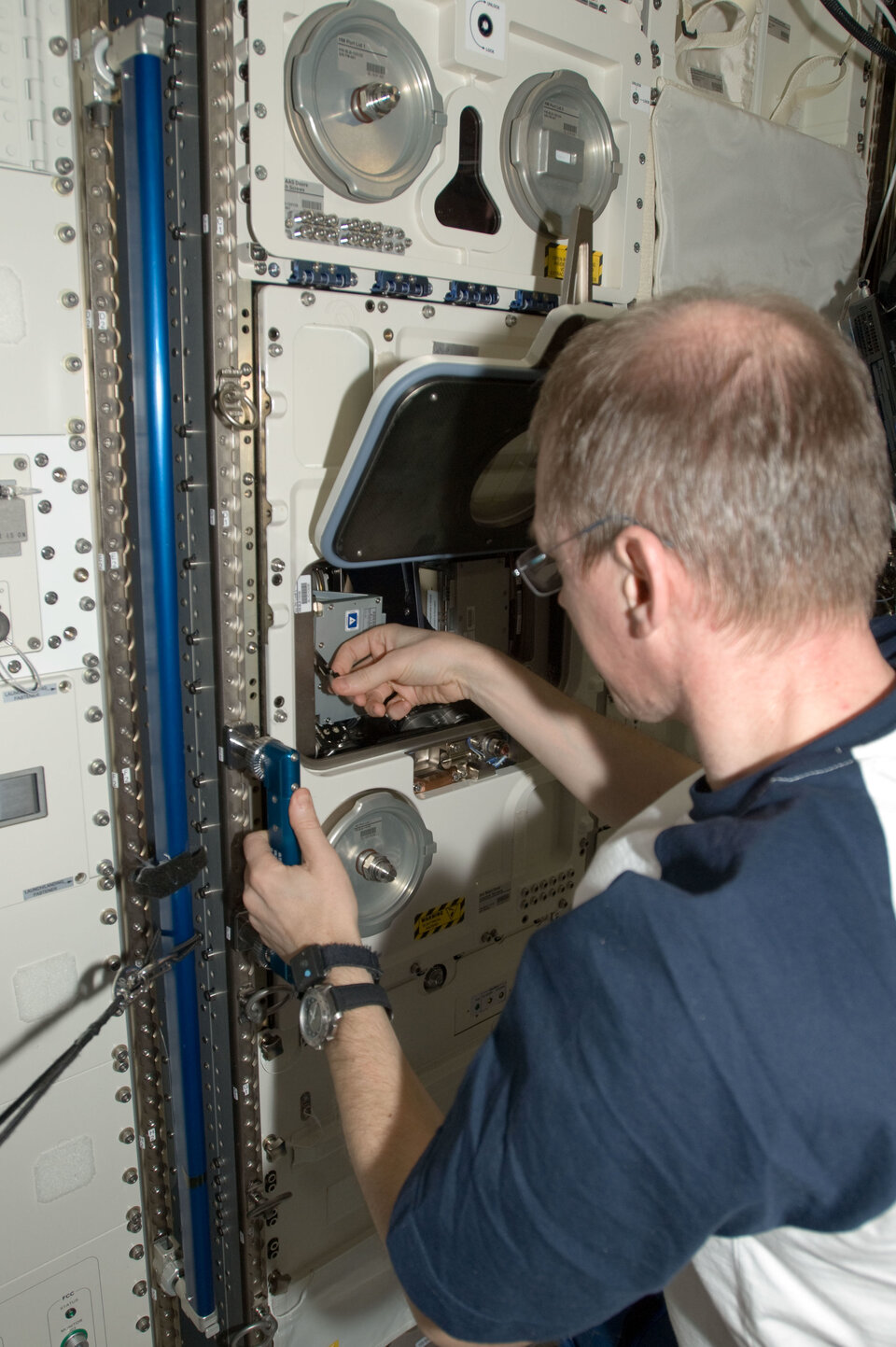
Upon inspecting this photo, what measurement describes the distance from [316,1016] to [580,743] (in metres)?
0.95

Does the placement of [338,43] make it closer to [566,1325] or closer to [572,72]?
[572,72]

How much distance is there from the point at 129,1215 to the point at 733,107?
133 inches

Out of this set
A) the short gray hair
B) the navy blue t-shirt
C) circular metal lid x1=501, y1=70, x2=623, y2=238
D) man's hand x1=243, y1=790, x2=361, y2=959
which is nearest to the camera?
the navy blue t-shirt

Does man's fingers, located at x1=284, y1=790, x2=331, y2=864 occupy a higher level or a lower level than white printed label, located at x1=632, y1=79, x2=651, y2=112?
lower

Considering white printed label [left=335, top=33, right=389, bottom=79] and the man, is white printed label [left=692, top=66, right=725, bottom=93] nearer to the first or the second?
white printed label [left=335, top=33, right=389, bottom=79]

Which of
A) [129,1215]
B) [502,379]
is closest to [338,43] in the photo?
[502,379]

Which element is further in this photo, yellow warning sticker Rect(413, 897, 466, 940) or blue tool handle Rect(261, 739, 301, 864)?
yellow warning sticker Rect(413, 897, 466, 940)

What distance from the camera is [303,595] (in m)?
2.03

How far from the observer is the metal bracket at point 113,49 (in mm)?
1638

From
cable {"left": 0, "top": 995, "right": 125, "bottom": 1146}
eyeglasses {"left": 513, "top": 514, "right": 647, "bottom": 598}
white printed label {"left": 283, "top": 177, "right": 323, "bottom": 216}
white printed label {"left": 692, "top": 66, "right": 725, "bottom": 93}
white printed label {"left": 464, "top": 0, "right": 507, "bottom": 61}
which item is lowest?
cable {"left": 0, "top": 995, "right": 125, "bottom": 1146}

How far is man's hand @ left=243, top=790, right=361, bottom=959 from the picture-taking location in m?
1.70

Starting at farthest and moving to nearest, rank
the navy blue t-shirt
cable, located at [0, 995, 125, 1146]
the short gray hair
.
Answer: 1. cable, located at [0, 995, 125, 1146]
2. the short gray hair
3. the navy blue t-shirt

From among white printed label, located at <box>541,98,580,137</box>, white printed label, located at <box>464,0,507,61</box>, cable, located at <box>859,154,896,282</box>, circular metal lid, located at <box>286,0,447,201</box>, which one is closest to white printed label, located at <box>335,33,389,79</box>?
circular metal lid, located at <box>286,0,447,201</box>

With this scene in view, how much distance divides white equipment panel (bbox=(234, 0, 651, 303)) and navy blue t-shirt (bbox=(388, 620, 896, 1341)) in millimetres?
1458
